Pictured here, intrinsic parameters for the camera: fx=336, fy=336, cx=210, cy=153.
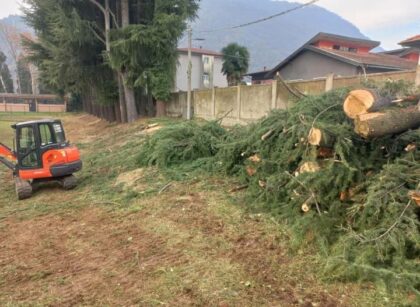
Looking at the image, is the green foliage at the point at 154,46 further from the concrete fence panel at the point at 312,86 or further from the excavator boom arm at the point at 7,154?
the excavator boom arm at the point at 7,154

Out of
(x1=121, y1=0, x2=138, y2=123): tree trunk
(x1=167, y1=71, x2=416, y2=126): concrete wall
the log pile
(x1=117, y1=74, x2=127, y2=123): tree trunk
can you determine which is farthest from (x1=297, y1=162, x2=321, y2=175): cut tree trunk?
(x1=117, y1=74, x2=127, y2=123): tree trunk

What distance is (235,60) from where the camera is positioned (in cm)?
2922

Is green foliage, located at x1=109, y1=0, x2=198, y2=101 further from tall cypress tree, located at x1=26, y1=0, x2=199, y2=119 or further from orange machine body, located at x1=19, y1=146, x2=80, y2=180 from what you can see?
orange machine body, located at x1=19, y1=146, x2=80, y2=180

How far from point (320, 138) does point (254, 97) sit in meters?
7.03

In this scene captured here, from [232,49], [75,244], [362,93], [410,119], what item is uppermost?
[232,49]

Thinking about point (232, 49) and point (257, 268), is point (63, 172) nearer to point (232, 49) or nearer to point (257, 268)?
point (257, 268)

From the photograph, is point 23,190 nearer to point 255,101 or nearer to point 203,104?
point 255,101

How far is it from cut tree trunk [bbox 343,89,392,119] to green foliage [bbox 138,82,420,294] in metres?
0.22

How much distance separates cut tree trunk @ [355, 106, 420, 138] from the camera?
3.86m

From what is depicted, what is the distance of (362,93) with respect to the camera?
162 inches

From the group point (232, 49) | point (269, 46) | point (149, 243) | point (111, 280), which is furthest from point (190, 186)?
point (269, 46)

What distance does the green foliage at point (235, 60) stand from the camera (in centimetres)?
2916

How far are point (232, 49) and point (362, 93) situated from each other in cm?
2654

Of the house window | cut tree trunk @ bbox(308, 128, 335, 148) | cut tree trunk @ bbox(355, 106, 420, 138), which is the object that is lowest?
cut tree trunk @ bbox(308, 128, 335, 148)
